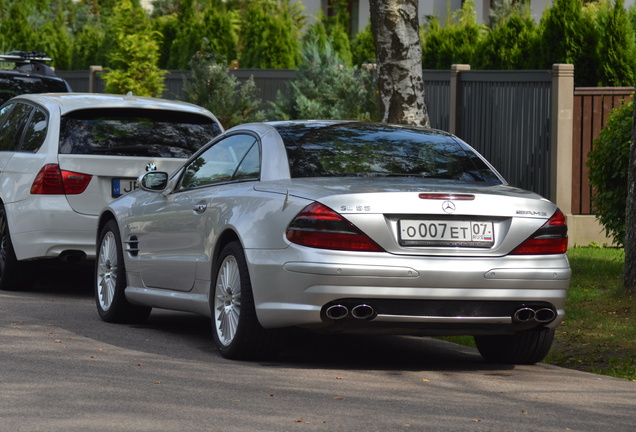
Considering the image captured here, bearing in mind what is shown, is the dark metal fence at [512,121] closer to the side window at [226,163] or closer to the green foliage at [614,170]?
the green foliage at [614,170]

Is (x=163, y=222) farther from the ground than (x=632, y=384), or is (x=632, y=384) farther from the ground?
(x=163, y=222)

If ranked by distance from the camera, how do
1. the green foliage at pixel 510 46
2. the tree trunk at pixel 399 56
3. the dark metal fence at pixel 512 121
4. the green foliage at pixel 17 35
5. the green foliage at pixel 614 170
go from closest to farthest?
the green foliage at pixel 614 170
the tree trunk at pixel 399 56
the dark metal fence at pixel 512 121
the green foliage at pixel 510 46
the green foliage at pixel 17 35

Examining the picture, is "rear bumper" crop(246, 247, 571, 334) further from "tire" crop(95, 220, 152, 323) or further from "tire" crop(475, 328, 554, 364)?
"tire" crop(95, 220, 152, 323)

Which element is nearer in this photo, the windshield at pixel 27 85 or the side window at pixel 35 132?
the side window at pixel 35 132

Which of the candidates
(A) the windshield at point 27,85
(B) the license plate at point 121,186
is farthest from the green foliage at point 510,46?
(B) the license plate at point 121,186

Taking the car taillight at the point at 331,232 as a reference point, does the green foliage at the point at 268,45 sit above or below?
above

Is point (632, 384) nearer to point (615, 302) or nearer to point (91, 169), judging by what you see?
point (615, 302)

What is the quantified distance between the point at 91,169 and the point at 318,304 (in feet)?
14.3

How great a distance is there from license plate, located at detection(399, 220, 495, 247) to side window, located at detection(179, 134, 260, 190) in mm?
1277

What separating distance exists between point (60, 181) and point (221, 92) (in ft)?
37.6

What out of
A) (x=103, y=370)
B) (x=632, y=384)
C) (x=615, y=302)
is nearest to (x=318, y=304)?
(x=103, y=370)

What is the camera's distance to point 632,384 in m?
7.86

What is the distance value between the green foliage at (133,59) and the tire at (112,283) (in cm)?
1381

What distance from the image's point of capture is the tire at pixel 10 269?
1179 cm
